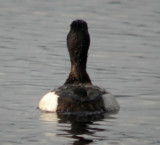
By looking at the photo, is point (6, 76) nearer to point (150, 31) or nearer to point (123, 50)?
point (123, 50)

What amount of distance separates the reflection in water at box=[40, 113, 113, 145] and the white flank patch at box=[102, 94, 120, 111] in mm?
341

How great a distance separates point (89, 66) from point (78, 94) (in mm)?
6651

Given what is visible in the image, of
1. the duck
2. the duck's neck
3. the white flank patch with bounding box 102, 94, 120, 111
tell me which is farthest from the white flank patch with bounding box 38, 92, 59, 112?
the white flank patch with bounding box 102, 94, 120, 111

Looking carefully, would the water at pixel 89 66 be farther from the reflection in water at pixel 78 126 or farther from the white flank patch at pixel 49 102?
the white flank patch at pixel 49 102

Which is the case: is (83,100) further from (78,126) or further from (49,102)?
(49,102)

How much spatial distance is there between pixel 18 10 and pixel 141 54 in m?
9.40

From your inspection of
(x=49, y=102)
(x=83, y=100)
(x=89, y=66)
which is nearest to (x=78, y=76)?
(x=49, y=102)

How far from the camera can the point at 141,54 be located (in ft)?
88.9

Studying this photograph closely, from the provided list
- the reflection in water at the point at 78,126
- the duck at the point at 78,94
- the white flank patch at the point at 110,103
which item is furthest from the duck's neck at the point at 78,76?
the reflection in water at the point at 78,126

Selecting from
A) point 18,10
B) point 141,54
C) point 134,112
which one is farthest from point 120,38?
point 134,112

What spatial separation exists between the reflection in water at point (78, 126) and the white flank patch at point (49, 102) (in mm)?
222

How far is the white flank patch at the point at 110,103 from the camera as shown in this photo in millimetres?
19531

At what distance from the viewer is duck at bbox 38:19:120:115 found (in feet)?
62.2

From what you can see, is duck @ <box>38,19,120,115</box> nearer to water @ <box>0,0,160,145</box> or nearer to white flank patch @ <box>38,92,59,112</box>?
white flank patch @ <box>38,92,59,112</box>
